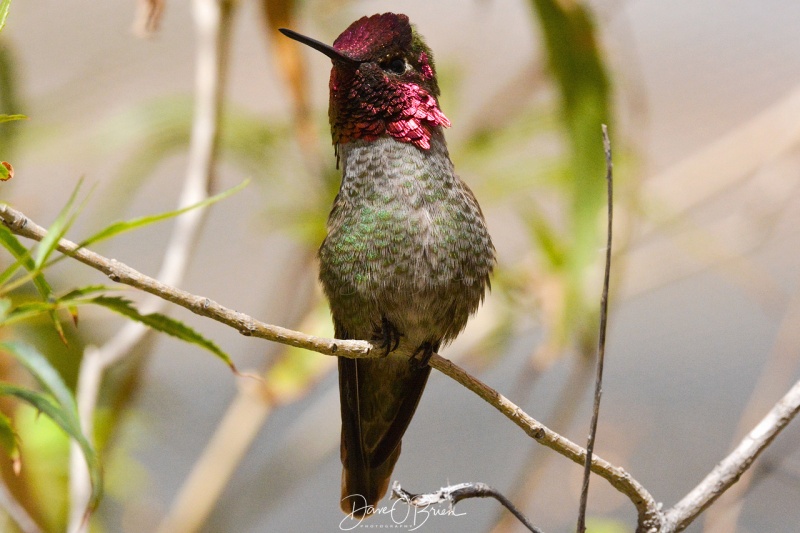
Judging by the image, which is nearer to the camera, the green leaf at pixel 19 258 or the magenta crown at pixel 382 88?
the green leaf at pixel 19 258

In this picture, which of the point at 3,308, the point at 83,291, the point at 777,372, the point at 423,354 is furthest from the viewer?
the point at 777,372

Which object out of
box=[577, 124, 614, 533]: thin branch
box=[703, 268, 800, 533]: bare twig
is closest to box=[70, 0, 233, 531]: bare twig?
box=[577, 124, 614, 533]: thin branch

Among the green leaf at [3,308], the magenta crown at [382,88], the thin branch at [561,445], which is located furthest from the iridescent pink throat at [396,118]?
the green leaf at [3,308]

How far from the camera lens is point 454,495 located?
1017mm

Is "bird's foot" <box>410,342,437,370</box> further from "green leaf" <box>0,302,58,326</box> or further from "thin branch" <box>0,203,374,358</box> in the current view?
"green leaf" <box>0,302,58,326</box>

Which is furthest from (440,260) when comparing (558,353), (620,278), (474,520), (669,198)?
(474,520)

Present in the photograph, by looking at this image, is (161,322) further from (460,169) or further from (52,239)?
(460,169)

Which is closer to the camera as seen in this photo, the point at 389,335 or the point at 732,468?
the point at 732,468

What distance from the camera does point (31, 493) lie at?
1914 millimetres

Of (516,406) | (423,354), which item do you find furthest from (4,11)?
(423,354)

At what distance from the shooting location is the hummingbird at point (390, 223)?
4.38 ft

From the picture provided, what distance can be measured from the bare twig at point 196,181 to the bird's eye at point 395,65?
66 cm

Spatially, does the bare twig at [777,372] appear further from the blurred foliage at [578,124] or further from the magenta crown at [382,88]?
the magenta crown at [382,88]

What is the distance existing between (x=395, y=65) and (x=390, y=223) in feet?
0.83
